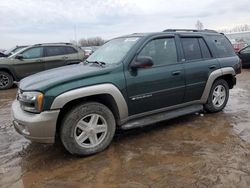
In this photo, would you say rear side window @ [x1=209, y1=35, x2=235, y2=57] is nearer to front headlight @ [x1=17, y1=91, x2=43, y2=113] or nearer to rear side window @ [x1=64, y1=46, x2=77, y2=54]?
front headlight @ [x1=17, y1=91, x2=43, y2=113]

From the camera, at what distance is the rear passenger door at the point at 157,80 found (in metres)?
4.74

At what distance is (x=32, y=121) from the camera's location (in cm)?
398

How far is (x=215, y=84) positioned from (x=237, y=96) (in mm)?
2249

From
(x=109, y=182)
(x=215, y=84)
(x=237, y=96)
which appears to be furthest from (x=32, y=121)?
(x=237, y=96)

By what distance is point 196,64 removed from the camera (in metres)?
5.64

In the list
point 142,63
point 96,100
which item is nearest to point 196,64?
point 142,63

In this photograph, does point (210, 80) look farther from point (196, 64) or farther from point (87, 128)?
point (87, 128)

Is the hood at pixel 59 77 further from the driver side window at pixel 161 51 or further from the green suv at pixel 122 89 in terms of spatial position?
the driver side window at pixel 161 51

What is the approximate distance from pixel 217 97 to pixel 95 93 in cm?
311

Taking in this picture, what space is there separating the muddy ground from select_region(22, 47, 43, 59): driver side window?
6.50 meters

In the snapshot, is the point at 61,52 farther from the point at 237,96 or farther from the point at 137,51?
the point at 137,51

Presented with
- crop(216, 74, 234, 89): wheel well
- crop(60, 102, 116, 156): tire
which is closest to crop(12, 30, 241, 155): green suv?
crop(60, 102, 116, 156): tire

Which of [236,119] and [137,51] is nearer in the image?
[137,51]

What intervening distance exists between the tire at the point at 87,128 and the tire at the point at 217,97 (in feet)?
8.18
